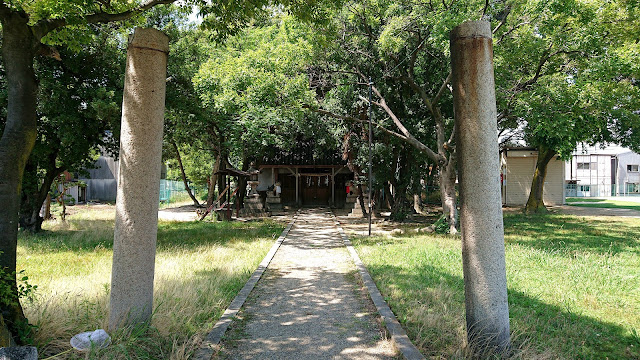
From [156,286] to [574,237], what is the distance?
12.7m

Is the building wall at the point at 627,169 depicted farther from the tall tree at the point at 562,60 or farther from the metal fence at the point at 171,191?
the metal fence at the point at 171,191

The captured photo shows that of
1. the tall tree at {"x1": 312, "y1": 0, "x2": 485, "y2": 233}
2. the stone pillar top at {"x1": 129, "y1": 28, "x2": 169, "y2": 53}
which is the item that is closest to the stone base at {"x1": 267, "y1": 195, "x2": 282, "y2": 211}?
the tall tree at {"x1": 312, "y1": 0, "x2": 485, "y2": 233}

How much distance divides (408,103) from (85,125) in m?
12.4

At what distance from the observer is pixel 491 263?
3486 millimetres

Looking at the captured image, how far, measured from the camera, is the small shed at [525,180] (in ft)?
101

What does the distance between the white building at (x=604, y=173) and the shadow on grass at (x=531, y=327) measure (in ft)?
171

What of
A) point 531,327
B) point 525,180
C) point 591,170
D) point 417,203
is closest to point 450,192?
point 531,327

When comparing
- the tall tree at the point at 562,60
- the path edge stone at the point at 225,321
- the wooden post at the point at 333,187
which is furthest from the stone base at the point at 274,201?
the path edge stone at the point at 225,321

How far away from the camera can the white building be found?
50312 mm

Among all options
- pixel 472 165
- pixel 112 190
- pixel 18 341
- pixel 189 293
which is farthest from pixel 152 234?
pixel 112 190

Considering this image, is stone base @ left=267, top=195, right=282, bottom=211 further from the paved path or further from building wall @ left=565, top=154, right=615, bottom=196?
building wall @ left=565, top=154, right=615, bottom=196

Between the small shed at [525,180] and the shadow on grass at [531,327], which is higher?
the small shed at [525,180]

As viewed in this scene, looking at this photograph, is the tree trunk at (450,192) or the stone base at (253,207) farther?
the stone base at (253,207)

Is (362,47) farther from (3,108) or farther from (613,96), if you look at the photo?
(3,108)
